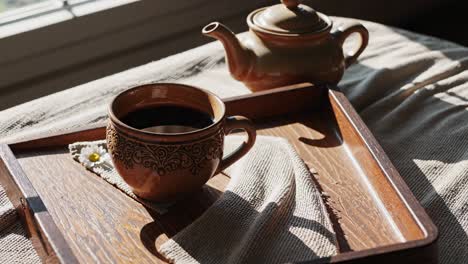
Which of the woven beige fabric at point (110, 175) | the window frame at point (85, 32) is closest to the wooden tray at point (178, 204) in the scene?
the woven beige fabric at point (110, 175)

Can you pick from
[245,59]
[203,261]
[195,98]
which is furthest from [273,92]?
[203,261]

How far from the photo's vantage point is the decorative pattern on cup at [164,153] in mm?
582

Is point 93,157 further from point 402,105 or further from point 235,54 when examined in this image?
point 402,105

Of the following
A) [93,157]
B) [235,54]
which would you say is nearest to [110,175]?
[93,157]

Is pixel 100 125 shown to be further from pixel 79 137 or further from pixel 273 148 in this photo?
pixel 273 148

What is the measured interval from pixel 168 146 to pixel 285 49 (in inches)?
12.2

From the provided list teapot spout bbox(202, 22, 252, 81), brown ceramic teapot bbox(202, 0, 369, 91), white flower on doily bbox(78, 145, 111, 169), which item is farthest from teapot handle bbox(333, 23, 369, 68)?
white flower on doily bbox(78, 145, 111, 169)

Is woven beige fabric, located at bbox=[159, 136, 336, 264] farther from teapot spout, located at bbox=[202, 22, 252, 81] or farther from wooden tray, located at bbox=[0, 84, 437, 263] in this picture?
teapot spout, located at bbox=[202, 22, 252, 81]

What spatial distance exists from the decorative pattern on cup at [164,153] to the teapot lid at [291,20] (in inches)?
10.7

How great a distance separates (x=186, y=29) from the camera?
5.31 ft

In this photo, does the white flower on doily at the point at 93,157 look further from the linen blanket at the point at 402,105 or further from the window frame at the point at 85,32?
the window frame at the point at 85,32

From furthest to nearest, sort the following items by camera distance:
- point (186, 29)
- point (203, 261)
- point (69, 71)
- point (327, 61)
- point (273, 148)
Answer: point (186, 29) < point (69, 71) < point (327, 61) < point (273, 148) < point (203, 261)

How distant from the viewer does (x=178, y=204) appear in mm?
636

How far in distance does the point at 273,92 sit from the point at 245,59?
0.20 ft
